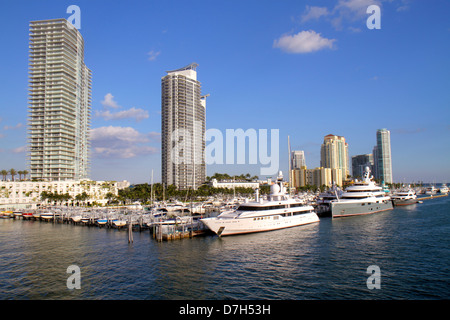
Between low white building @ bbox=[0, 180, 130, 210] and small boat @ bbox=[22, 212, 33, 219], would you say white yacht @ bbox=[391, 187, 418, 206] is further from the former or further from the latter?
small boat @ bbox=[22, 212, 33, 219]

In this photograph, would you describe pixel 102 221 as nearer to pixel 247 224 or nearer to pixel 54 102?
pixel 247 224

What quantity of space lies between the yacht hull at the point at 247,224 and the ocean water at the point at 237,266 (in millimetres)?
2120

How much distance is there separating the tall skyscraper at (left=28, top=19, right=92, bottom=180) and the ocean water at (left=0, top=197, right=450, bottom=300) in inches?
5023

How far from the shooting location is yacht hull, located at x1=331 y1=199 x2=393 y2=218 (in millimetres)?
78000

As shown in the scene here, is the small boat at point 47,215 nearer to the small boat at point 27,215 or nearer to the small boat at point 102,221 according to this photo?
the small boat at point 27,215

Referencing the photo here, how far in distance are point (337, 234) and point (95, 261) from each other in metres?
40.8

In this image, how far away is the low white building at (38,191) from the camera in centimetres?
12138
